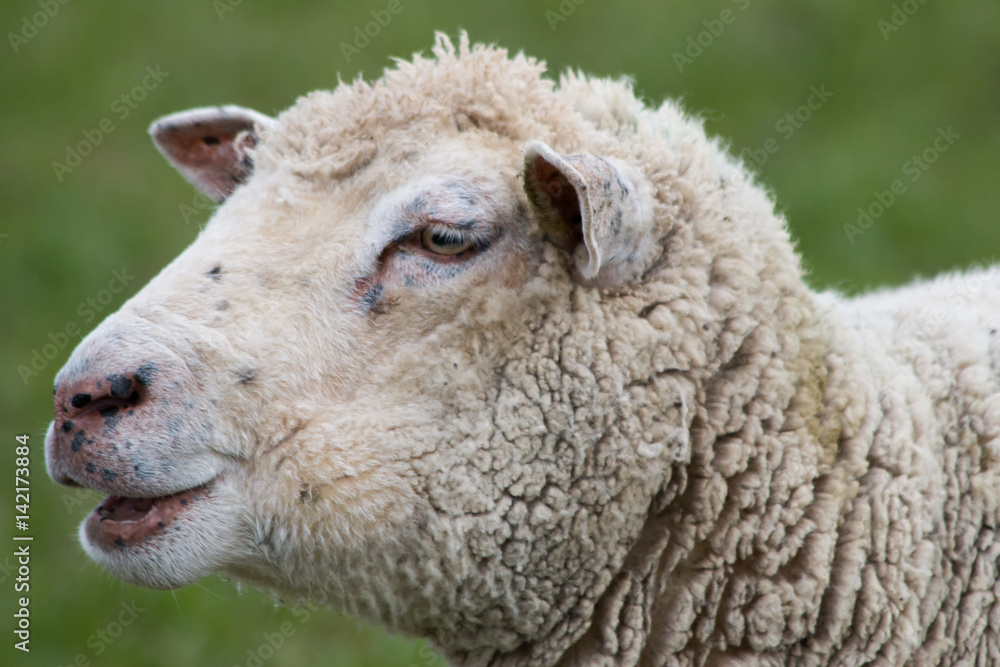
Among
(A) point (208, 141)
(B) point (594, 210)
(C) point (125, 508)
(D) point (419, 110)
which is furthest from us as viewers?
(A) point (208, 141)

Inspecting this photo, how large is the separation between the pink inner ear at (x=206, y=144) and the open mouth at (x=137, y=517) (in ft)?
3.85

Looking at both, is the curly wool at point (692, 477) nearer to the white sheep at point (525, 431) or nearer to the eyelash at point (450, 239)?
the white sheep at point (525, 431)

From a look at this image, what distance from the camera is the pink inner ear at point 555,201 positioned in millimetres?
2621

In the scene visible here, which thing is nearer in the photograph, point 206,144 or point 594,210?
point 594,210

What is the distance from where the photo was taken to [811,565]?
8.66 ft

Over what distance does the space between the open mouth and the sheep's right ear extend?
1173 millimetres

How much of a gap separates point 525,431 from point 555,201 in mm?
610

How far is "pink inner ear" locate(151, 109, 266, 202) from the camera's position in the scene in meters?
3.52

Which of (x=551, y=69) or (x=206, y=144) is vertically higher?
(x=551, y=69)

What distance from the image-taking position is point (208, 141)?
361 centimetres

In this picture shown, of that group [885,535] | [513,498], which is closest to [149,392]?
[513,498]

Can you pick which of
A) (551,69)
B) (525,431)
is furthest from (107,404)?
(551,69)

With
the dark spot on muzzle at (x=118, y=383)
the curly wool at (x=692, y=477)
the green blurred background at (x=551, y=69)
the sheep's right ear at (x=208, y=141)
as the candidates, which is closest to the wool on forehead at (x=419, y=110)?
the curly wool at (x=692, y=477)

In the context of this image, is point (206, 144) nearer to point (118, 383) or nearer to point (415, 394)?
point (118, 383)
